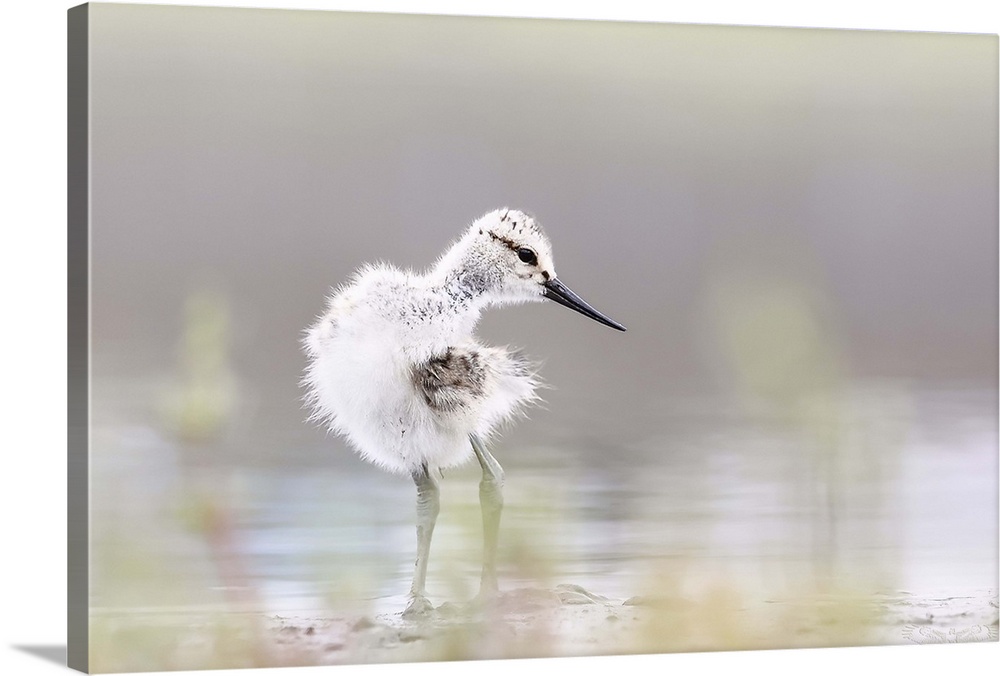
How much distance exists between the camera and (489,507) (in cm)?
534

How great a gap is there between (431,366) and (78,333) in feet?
3.50

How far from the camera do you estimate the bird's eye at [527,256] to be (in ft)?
17.6

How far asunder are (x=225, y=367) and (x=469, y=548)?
Answer: 3.11 feet

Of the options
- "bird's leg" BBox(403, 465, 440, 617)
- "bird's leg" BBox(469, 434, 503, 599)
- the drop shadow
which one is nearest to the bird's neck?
"bird's leg" BBox(469, 434, 503, 599)

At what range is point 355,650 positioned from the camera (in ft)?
17.2

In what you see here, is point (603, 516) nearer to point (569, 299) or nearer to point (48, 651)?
point (569, 299)

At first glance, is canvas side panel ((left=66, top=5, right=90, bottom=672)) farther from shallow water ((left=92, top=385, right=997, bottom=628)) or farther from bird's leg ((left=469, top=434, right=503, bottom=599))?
bird's leg ((left=469, top=434, right=503, bottom=599))

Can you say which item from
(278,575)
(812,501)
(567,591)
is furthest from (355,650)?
(812,501)

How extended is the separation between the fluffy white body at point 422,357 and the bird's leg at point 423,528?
0.05 metres

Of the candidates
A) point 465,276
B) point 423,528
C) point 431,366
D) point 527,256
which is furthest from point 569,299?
point 423,528

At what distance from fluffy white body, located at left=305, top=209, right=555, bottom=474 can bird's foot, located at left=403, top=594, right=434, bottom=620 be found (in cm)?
39

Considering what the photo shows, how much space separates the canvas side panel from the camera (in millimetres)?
5055

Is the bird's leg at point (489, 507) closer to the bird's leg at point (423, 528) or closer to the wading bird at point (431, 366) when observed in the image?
the wading bird at point (431, 366)

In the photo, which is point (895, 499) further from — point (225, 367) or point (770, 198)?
point (225, 367)
